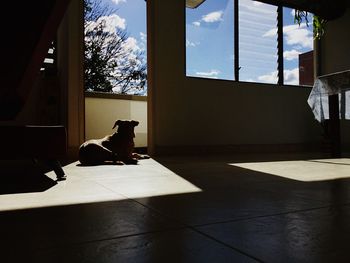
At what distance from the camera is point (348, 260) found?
72 cm

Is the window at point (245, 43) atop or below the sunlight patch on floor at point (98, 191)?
atop

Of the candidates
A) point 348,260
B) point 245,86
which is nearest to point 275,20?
point 245,86

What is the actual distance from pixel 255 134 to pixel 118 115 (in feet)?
7.17

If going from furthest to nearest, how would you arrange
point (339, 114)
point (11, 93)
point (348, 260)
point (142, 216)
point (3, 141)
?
point (339, 114), point (3, 141), point (11, 93), point (142, 216), point (348, 260)

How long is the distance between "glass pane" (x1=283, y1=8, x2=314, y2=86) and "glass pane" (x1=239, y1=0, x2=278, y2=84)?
23 cm

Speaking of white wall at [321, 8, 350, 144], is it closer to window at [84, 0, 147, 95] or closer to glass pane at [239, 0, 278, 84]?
glass pane at [239, 0, 278, 84]

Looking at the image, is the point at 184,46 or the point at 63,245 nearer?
the point at 63,245

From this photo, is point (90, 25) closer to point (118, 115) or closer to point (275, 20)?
point (118, 115)

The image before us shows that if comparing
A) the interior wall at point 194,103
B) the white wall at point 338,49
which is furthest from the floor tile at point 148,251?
the white wall at point 338,49

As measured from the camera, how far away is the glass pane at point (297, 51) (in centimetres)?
550

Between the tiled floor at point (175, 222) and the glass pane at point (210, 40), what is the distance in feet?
10.3

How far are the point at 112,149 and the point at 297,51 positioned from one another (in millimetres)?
3898

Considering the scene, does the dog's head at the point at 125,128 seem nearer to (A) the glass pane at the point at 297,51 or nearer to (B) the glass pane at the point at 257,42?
(B) the glass pane at the point at 257,42

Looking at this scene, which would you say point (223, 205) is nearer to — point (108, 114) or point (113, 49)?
point (108, 114)
